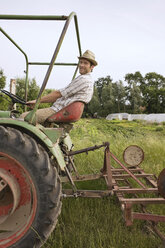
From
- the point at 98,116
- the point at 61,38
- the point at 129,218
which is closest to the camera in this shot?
the point at 61,38

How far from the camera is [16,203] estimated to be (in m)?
1.72

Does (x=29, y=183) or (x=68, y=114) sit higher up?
(x=68, y=114)

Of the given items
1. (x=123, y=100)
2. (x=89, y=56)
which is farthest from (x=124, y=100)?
(x=89, y=56)

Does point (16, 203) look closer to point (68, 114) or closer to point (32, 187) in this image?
point (32, 187)

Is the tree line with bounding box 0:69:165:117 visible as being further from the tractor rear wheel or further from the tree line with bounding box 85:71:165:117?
the tractor rear wheel

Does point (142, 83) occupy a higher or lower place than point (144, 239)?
higher

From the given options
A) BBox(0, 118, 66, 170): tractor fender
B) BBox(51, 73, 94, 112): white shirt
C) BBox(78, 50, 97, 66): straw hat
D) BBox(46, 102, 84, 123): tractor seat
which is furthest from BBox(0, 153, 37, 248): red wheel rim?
BBox(78, 50, 97, 66): straw hat

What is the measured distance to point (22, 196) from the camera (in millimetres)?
1770

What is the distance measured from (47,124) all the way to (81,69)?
78 cm

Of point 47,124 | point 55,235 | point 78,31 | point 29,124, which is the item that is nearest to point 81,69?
point 78,31

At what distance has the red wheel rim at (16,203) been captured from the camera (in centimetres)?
169

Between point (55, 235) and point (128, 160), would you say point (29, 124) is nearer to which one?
point (55, 235)

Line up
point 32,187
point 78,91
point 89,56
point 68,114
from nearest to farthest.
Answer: point 32,187 < point 68,114 < point 78,91 < point 89,56

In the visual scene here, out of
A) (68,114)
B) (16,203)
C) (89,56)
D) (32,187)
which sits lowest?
(16,203)
